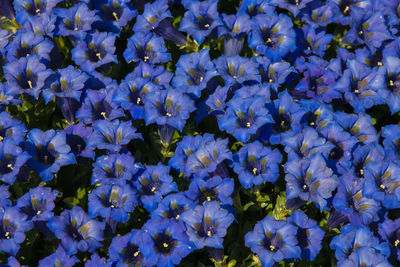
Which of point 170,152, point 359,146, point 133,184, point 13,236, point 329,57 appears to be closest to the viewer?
point 13,236

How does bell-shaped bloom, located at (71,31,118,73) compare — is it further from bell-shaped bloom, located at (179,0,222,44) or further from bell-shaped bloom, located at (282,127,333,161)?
bell-shaped bloom, located at (282,127,333,161)

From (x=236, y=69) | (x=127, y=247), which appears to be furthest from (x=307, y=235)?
(x=236, y=69)

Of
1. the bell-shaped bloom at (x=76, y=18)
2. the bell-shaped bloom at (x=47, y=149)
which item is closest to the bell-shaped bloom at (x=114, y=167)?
the bell-shaped bloom at (x=47, y=149)

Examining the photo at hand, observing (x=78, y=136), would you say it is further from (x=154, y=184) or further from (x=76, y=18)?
(x=76, y=18)

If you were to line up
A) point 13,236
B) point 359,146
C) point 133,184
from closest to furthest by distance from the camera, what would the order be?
point 13,236
point 133,184
point 359,146

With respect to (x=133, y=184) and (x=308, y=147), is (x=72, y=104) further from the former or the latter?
(x=308, y=147)

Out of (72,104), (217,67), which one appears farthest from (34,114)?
(217,67)
